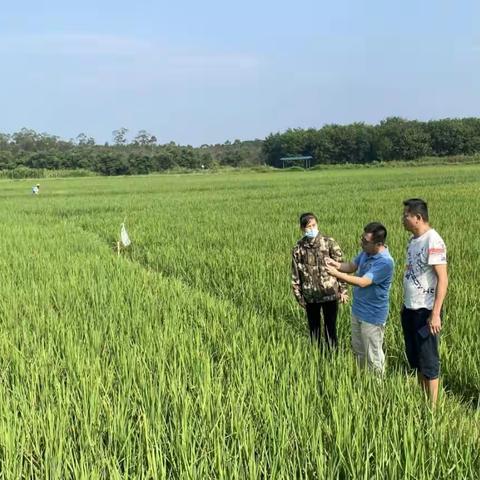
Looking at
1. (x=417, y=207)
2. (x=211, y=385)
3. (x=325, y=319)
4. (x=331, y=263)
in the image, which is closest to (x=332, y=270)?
(x=331, y=263)

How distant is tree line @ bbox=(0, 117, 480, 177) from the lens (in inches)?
2815

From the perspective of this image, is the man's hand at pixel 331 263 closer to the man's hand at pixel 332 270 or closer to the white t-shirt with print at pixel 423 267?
the man's hand at pixel 332 270

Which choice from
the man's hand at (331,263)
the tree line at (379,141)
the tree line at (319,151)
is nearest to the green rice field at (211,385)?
the man's hand at (331,263)

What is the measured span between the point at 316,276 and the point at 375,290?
615mm

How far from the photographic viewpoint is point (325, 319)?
448 cm

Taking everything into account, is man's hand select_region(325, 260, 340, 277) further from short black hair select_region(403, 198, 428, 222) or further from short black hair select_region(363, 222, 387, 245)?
short black hair select_region(403, 198, 428, 222)

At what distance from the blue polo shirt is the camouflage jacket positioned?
1.42 feet

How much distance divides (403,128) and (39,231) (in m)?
69.6

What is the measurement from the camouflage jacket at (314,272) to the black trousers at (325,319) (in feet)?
0.23

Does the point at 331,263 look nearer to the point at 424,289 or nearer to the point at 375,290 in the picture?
the point at 375,290

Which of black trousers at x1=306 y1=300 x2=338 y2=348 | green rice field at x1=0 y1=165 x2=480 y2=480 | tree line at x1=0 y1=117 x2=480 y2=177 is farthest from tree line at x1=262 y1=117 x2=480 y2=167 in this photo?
black trousers at x1=306 y1=300 x2=338 y2=348

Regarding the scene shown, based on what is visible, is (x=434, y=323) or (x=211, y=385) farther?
(x=434, y=323)

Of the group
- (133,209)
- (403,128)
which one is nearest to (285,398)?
(133,209)

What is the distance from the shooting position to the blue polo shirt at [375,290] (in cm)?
379
